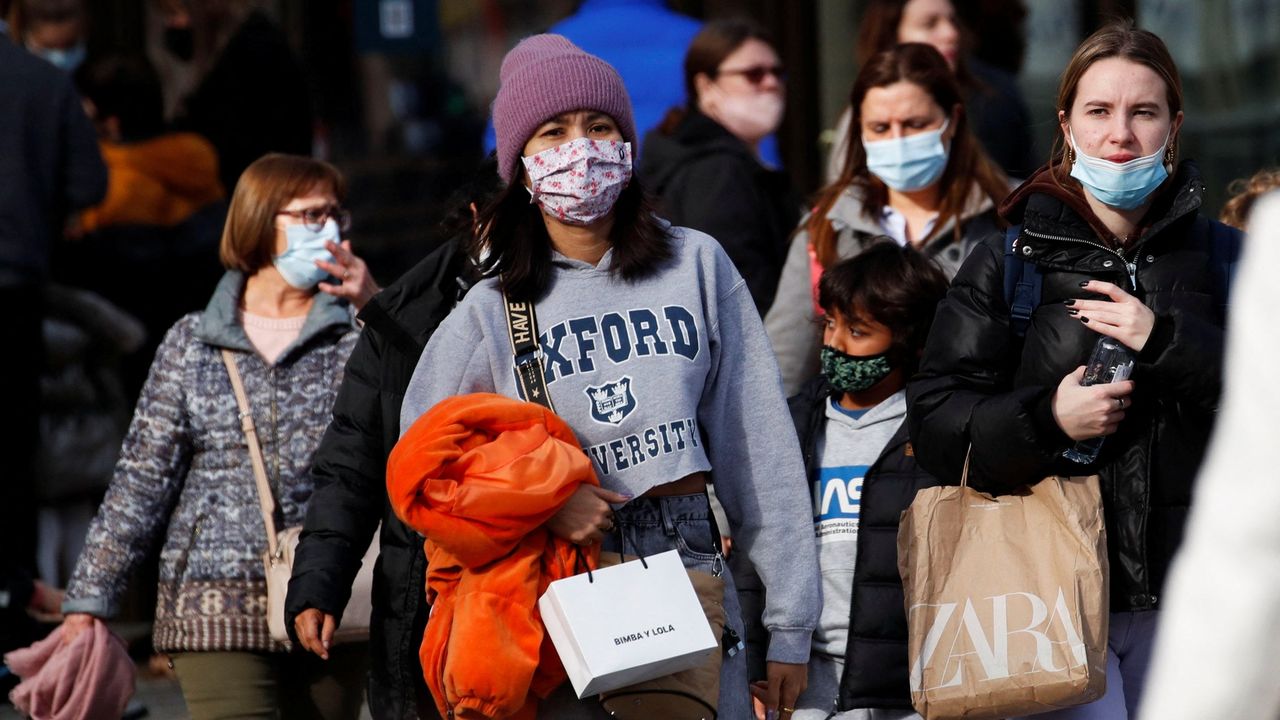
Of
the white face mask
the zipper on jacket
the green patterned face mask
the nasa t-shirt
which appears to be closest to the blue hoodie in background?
the white face mask

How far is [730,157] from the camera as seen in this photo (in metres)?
6.37

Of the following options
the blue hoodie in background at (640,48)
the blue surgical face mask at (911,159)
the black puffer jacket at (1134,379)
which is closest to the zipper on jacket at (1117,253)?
the black puffer jacket at (1134,379)

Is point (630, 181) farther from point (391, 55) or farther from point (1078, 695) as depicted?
point (391, 55)

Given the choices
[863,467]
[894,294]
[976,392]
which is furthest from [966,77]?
[976,392]

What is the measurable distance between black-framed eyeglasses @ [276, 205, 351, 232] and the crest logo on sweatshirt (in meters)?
1.91

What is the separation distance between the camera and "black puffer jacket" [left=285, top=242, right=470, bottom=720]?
4.40 meters

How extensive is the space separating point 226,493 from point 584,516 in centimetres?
181

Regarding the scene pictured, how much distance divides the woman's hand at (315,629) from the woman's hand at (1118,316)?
6.41ft

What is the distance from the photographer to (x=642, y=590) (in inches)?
143

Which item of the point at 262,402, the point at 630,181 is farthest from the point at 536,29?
the point at 630,181

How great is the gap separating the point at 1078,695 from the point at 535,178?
160cm

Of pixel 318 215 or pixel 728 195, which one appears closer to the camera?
pixel 318 215

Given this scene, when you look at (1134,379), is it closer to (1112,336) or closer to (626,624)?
(1112,336)

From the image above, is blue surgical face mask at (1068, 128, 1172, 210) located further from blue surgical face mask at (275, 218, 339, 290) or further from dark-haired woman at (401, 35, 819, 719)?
blue surgical face mask at (275, 218, 339, 290)
